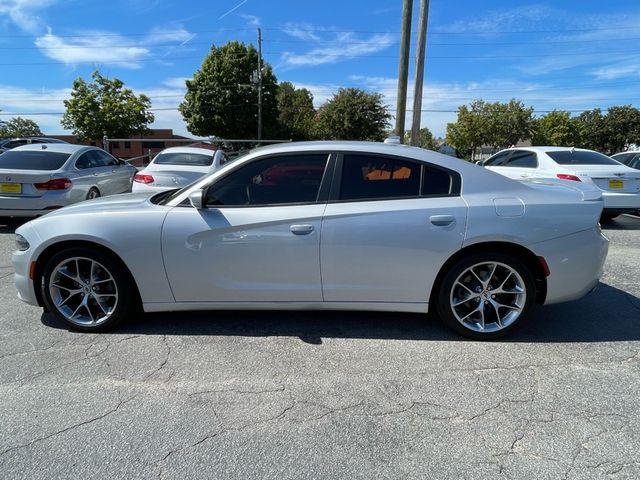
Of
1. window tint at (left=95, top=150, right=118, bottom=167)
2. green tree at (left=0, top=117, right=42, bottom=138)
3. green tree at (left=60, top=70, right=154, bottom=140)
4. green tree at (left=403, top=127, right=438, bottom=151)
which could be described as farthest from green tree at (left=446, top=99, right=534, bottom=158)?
green tree at (left=0, top=117, right=42, bottom=138)

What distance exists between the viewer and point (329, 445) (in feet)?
7.34

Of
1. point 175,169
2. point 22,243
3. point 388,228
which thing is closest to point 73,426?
point 22,243

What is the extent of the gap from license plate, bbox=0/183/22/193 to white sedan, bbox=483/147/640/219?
915 cm

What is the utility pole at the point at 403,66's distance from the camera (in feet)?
37.7

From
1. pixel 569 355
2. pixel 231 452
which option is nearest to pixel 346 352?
pixel 231 452

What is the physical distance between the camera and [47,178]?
23.0 feet

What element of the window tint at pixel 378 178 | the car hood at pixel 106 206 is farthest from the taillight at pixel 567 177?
the car hood at pixel 106 206

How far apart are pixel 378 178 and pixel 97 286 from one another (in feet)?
8.03

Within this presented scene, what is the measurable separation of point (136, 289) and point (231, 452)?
5.97 feet

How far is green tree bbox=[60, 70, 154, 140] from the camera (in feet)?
124

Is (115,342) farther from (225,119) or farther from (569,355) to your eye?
(225,119)

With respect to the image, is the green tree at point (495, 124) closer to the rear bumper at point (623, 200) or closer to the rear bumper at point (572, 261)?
the rear bumper at point (623, 200)

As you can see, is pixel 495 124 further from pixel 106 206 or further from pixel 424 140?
pixel 106 206

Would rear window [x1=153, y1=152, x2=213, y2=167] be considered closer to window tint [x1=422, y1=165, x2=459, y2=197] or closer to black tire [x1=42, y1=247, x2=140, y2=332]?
black tire [x1=42, y1=247, x2=140, y2=332]
